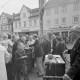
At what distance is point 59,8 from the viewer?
230 inches

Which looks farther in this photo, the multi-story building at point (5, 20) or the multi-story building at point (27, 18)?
the multi-story building at point (5, 20)

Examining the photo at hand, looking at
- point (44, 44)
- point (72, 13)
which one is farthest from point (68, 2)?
point (44, 44)

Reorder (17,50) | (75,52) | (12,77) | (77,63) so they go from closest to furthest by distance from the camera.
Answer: (77,63), (75,52), (17,50), (12,77)

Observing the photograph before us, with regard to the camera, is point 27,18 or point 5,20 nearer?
point 27,18

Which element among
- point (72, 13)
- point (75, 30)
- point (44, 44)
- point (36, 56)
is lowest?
point (36, 56)

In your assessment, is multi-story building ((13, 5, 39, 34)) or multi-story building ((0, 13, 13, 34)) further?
multi-story building ((0, 13, 13, 34))

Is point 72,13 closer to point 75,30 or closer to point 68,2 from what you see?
point 68,2

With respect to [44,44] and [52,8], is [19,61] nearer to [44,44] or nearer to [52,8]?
[44,44]

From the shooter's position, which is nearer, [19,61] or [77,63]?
[77,63]

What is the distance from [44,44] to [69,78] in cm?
263

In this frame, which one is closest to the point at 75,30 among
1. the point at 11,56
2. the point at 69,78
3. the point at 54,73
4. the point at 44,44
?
the point at 69,78

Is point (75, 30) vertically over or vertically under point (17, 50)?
over

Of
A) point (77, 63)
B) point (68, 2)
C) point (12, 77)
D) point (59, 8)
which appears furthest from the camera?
point (59, 8)

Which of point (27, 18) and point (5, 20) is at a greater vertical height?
point (5, 20)
